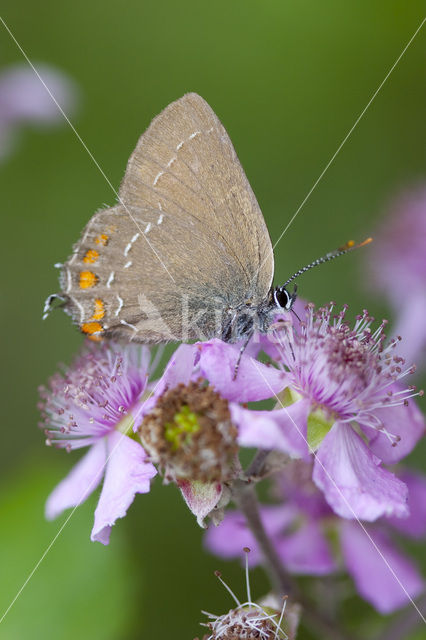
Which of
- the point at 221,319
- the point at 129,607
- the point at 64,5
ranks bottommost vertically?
the point at 129,607

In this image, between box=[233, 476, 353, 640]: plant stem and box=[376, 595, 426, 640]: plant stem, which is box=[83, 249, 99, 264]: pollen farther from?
box=[376, 595, 426, 640]: plant stem

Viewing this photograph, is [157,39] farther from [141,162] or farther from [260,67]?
[141,162]

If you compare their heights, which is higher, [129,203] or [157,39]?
[157,39]

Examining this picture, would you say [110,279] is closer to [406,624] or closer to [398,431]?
[398,431]

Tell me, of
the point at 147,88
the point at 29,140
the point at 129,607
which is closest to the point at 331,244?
the point at 147,88

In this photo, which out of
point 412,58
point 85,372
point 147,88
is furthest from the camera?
point 147,88

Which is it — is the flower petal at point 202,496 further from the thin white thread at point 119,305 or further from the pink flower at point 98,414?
the thin white thread at point 119,305

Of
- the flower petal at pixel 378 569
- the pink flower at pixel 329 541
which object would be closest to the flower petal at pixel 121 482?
the pink flower at pixel 329 541
